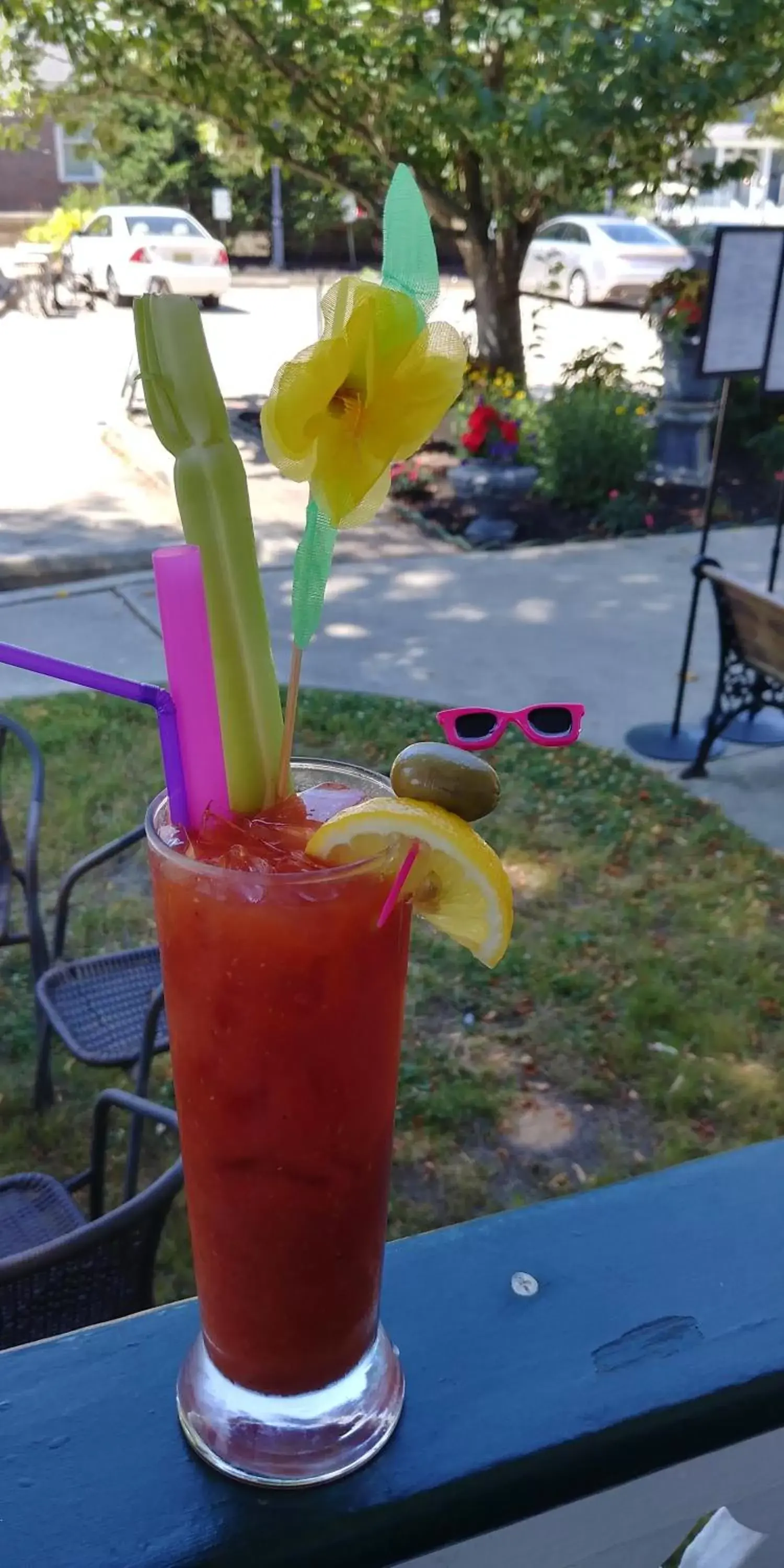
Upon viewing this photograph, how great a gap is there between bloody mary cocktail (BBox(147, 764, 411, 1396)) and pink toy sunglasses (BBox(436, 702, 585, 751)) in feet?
0.21

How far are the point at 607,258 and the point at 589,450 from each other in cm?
1248

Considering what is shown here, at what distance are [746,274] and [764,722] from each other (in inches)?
63.1

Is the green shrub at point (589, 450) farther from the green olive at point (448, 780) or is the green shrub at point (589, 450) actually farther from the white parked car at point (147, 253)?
the white parked car at point (147, 253)

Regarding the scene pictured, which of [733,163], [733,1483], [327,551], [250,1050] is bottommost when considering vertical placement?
[733,1483]

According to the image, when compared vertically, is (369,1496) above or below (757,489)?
above

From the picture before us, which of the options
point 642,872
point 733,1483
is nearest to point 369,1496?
point 733,1483

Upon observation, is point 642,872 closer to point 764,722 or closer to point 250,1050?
point 764,722

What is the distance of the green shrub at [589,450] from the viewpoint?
7637mm

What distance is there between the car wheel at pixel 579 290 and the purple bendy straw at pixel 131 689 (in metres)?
19.9

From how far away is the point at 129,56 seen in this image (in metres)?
7.59

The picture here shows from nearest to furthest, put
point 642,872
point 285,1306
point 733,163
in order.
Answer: point 285,1306
point 642,872
point 733,163

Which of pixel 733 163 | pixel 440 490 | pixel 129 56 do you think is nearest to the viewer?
pixel 733 163

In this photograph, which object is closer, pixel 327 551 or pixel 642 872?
pixel 327 551

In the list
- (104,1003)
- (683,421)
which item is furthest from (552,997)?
(683,421)
